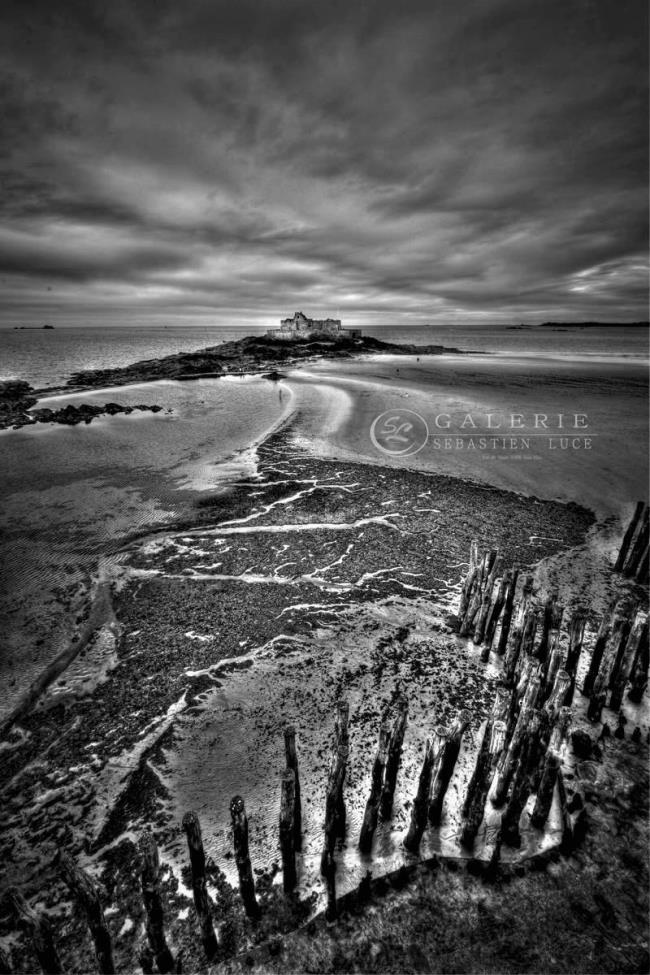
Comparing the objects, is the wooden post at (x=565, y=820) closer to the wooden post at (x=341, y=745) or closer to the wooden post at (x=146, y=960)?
the wooden post at (x=341, y=745)

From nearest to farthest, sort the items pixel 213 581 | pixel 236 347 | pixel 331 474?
pixel 213 581
pixel 331 474
pixel 236 347

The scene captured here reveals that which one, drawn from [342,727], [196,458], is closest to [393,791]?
[342,727]

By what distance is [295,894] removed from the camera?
3180 mm

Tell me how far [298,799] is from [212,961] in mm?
1076

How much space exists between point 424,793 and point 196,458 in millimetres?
12962

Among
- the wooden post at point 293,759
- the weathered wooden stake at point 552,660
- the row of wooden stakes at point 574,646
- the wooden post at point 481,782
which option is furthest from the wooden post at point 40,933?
the weathered wooden stake at point 552,660

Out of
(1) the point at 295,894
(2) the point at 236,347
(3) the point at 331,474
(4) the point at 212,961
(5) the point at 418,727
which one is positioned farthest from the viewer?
(2) the point at 236,347

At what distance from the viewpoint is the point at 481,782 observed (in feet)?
11.2

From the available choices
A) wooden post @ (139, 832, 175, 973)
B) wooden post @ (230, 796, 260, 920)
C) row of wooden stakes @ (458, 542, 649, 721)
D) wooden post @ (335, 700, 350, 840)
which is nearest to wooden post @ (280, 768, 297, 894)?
wooden post @ (230, 796, 260, 920)

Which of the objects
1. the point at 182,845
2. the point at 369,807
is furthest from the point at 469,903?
the point at 182,845

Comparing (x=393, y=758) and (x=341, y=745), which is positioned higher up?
(x=341, y=745)

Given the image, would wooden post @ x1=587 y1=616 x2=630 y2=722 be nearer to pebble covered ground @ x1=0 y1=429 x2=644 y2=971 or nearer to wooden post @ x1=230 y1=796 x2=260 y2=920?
pebble covered ground @ x1=0 y1=429 x2=644 y2=971

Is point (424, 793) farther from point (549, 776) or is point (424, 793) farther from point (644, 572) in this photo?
point (644, 572)

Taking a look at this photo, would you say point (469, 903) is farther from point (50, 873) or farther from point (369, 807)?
point (50, 873)
